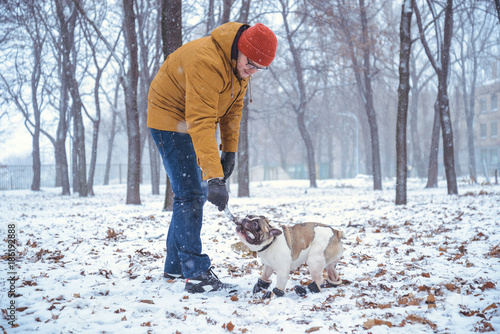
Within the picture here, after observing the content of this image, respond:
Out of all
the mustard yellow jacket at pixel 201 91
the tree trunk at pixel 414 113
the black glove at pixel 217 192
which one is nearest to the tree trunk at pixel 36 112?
the mustard yellow jacket at pixel 201 91

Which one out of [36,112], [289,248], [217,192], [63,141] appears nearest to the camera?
[217,192]

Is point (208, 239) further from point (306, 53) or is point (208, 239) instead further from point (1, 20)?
point (306, 53)

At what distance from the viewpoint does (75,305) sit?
10.3 ft

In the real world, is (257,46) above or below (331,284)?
above

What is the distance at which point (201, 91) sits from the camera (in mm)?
3012

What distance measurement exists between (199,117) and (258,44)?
29.1 inches

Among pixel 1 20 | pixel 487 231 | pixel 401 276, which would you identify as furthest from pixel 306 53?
pixel 401 276

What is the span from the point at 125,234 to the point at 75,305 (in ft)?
11.6

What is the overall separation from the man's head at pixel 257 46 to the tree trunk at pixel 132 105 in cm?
870

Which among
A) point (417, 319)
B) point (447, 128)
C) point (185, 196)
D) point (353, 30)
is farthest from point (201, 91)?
point (353, 30)

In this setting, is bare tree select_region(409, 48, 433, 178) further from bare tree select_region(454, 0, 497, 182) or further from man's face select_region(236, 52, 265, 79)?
man's face select_region(236, 52, 265, 79)

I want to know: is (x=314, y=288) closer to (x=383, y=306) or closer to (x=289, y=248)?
(x=289, y=248)

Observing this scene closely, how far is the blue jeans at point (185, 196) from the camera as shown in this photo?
3441mm

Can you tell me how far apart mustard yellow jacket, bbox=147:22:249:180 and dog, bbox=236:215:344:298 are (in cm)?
58
